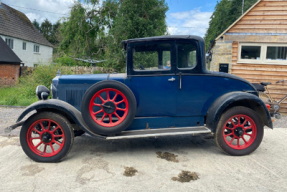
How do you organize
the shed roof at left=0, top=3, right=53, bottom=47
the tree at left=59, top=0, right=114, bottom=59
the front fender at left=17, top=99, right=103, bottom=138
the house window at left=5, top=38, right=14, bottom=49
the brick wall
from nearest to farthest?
the front fender at left=17, top=99, right=103, bottom=138, the brick wall, the tree at left=59, top=0, right=114, bottom=59, the house window at left=5, top=38, right=14, bottom=49, the shed roof at left=0, top=3, right=53, bottom=47

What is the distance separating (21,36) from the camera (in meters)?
24.3

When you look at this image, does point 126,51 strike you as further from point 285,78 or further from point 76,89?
point 285,78

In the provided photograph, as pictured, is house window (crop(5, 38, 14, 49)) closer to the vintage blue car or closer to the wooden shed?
the wooden shed

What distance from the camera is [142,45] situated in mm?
4184

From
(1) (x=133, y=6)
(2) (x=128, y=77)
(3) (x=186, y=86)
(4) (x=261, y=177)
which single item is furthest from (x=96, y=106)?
(1) (x=133, y=6)

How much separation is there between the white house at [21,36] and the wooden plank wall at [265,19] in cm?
1743

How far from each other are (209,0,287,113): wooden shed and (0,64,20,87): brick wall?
15.3 metres

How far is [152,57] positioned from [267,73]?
658 cm

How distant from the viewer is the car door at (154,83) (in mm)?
4125

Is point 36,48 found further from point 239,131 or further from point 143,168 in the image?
point 239,131

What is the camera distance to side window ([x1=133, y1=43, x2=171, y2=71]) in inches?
164

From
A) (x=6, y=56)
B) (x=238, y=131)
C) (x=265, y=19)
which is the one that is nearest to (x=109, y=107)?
(x=238, y=131)

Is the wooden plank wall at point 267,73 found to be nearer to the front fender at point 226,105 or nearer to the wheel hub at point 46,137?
the front fender at point 226,105

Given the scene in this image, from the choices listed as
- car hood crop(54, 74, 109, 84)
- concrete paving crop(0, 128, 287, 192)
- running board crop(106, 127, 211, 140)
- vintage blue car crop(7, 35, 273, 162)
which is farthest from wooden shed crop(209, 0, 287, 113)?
car hood crop(54, 74, 109, 84)
